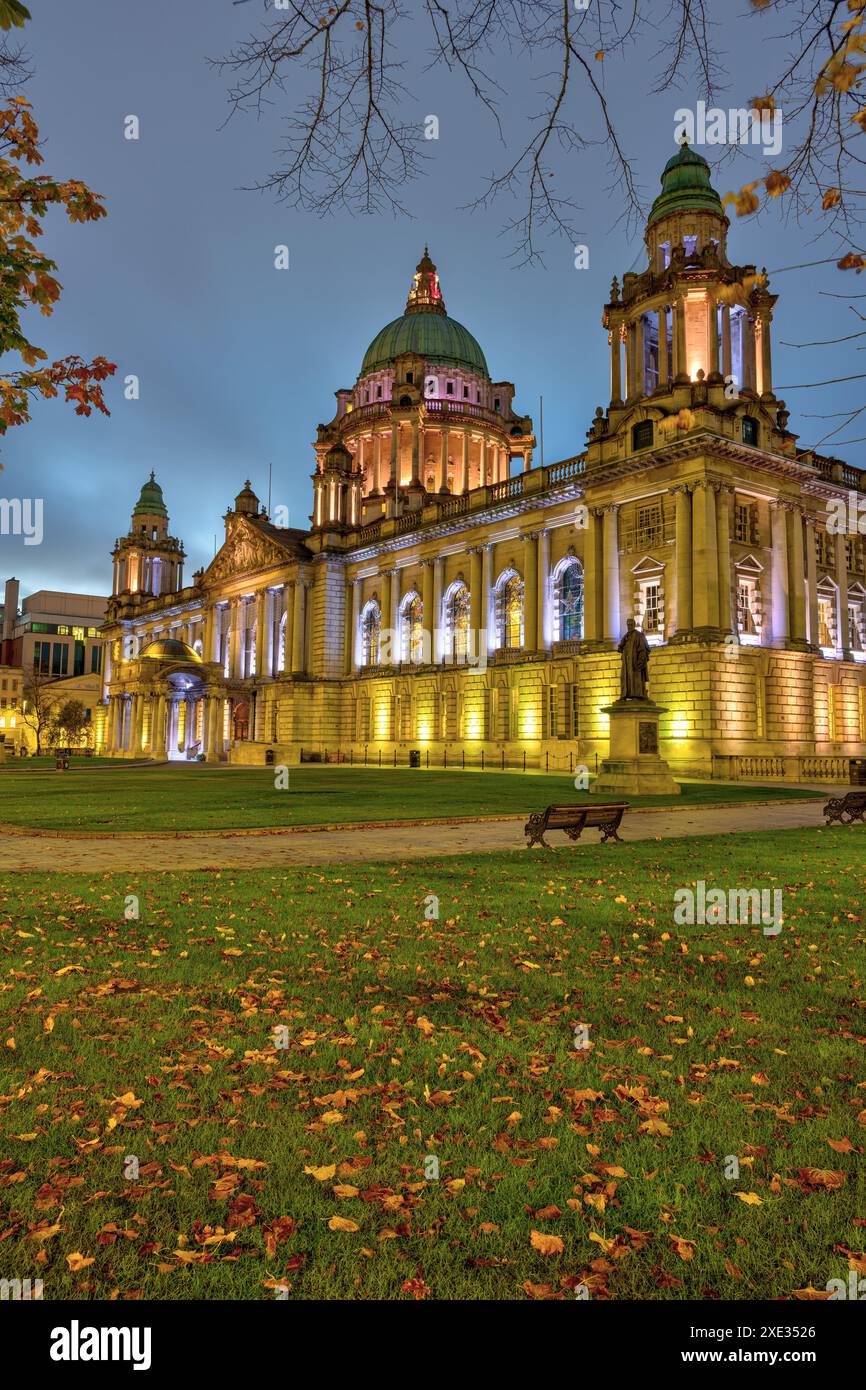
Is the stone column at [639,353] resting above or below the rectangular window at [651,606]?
above

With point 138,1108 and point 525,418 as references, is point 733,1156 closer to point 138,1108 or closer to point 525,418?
point 138,1108

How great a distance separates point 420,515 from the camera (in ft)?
203

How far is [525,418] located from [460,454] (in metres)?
12.3

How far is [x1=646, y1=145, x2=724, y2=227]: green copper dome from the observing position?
46.9m

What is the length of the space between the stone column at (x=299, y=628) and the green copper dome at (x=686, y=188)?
36181 millimetres

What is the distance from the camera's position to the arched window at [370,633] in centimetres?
6475

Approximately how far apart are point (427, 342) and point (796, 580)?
173 feet

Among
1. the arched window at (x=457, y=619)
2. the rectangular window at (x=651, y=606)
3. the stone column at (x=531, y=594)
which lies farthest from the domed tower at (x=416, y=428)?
the rectangular window at (x=651, y=606)

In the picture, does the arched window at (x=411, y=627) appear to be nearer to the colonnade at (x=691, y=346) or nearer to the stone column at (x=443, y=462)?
the stone column at (x=443, y=462)

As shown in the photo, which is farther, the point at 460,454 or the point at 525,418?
the point at 525,418

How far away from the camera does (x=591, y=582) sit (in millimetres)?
45250

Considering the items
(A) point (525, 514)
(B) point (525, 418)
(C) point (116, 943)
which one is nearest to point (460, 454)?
(B) point (525, 418)
